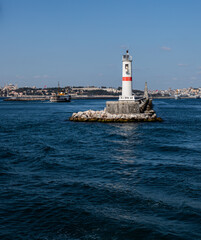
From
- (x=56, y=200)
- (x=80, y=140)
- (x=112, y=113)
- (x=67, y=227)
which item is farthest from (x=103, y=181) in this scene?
(x=112, y=113)

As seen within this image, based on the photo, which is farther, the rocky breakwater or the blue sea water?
the rocky breakwater

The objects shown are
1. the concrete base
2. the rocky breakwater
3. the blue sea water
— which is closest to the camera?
the blue sea water

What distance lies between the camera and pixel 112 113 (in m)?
36.4

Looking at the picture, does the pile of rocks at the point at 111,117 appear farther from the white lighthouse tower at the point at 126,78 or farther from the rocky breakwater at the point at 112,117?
the white lighthouse tower at the point at 126,78

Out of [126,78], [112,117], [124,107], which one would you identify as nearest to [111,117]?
[112,117]

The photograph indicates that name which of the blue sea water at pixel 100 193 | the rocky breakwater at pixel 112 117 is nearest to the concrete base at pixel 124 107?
the rocky breakwater at pixel 112 117

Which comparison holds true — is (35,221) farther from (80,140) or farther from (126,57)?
(126,57)

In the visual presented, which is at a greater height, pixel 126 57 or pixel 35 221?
pixel 126 57

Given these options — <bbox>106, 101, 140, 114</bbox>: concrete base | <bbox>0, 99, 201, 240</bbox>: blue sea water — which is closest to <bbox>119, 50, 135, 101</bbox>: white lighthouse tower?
<bbox>106, 101, 140, 114</bbox>: concrete base

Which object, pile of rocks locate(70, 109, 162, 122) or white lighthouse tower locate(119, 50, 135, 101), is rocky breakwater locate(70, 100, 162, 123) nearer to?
pile of rocks locate(70, 109, 162, 122)

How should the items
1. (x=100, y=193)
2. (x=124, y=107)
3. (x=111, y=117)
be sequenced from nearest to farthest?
1. (x=100, y=193)
2. (x=111, y=117)
3. (x=124, y=107)

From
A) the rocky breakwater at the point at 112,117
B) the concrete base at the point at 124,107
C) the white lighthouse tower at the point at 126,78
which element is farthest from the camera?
the white lighthouse tower at the point at 126,78

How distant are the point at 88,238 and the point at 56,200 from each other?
256cm

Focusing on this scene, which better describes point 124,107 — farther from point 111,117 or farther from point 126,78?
point 126,78
